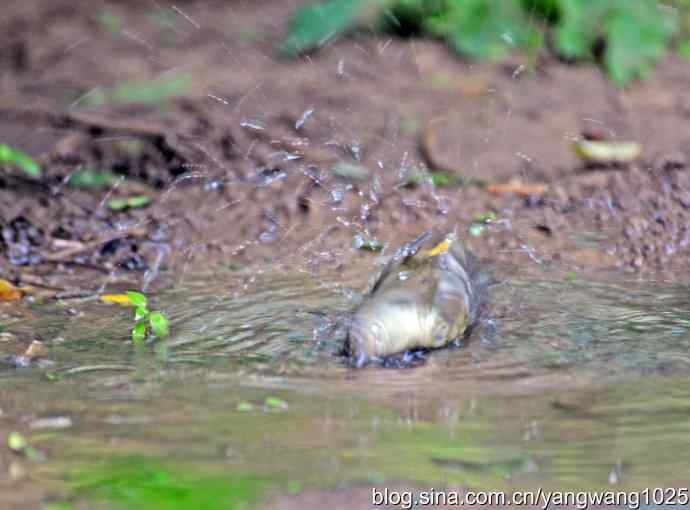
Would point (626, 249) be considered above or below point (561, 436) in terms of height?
below

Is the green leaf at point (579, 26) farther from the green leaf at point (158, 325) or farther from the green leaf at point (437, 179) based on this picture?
the green leaf at point (158, 325)

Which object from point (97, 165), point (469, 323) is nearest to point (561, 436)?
point (469, 323)

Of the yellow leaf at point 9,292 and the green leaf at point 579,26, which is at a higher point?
the green leaf at point 579,26

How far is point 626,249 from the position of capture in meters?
4.73

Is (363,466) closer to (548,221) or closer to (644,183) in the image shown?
(548,221)

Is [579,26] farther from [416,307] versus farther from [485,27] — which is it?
[416,307]

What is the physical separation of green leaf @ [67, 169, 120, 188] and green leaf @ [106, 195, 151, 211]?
0.15 meters

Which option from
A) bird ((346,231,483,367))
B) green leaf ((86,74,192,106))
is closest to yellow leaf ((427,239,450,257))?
bird ((346,231,483,367))

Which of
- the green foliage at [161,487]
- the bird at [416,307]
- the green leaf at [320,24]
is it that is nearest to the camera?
the green foliage at [161,487]

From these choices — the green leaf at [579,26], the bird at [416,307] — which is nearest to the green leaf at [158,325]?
the bird at [416,307]

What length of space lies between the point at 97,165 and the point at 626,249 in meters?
2.37

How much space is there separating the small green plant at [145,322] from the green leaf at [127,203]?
1299 mm

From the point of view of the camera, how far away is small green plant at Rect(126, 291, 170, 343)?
368cm

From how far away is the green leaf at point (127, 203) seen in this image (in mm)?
5109
